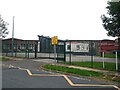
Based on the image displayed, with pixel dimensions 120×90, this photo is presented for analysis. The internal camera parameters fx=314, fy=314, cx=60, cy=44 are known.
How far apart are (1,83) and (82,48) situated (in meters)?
17.6

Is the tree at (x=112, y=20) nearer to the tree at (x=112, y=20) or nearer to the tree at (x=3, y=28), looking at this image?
the tree at (x=112, y=20)

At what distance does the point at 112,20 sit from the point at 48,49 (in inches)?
749

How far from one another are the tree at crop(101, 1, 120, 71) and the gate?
10.3m

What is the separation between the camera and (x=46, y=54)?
132 feet

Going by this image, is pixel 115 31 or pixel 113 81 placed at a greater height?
pixel 115 31

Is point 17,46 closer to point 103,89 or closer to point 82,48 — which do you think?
point 82,48

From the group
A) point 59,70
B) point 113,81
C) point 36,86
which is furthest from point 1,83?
point 59,70

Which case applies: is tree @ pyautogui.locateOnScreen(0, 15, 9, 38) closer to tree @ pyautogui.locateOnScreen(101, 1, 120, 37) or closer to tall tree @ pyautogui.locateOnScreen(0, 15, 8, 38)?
tall tree @ pyautogui.locateOnScreen(0, 15, 8, 38)

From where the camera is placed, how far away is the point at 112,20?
20.9 meters

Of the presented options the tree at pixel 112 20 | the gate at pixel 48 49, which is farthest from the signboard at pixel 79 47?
the tree at pixel 112 20

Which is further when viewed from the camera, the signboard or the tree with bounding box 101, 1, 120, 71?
the signboard

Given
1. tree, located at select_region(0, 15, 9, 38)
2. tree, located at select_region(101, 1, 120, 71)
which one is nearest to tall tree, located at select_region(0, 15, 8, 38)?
tree, located at select_region(0, 15, 9, 38)

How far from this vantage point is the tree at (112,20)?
794 inches

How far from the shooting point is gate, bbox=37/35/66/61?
31219mm
